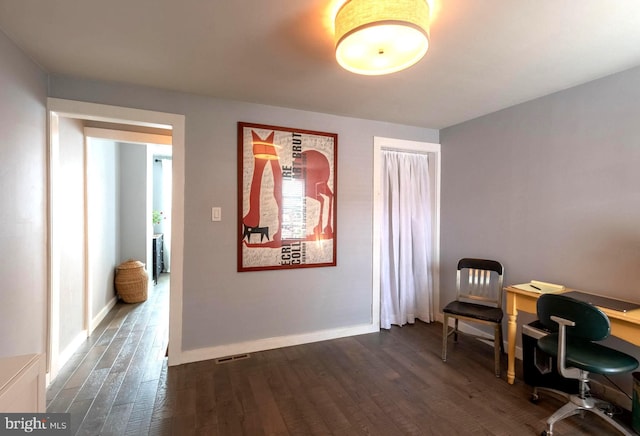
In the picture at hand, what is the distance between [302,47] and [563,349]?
2.40 metres

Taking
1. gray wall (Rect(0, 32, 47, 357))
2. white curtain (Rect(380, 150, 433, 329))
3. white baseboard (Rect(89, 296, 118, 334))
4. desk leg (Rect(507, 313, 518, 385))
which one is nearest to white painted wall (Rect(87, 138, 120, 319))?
white baseboard (Rect(89, 296, 118, 334))

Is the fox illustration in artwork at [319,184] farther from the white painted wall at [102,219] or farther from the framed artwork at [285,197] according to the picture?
the white painted wall at [102,219]

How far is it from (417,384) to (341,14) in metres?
2.52

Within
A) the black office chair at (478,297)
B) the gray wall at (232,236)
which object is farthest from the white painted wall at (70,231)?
the black office chair at (478,297)

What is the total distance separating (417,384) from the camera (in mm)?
2283

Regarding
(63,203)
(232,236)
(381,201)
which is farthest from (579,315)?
(63,203)

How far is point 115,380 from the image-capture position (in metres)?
2.30

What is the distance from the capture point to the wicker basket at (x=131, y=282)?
163 inches

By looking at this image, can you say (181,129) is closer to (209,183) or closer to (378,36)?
(209,183)

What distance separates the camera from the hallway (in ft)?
6.08

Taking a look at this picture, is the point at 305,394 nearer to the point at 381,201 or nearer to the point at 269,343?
the point at 269,343

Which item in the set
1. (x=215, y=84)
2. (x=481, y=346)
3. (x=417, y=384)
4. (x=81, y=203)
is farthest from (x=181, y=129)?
(x=481, y=346)

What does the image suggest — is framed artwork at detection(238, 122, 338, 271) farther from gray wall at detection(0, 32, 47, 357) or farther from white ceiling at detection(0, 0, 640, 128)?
gray wall at detection(0, 32, 47, 357)

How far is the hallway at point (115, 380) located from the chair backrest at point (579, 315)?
2597mm
